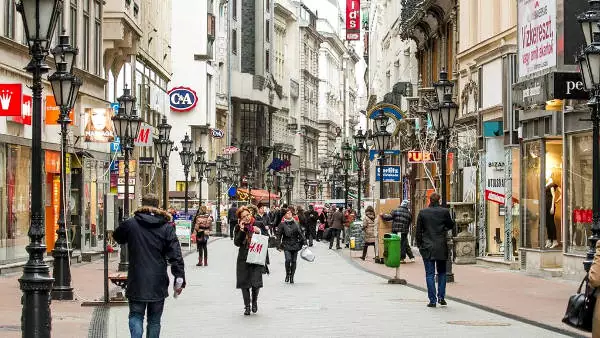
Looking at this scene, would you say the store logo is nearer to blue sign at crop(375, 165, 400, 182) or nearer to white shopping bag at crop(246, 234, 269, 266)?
blue sign at crop(375, 165, 400, 182)

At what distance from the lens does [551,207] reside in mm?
30812

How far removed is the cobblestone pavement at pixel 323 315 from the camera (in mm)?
17250

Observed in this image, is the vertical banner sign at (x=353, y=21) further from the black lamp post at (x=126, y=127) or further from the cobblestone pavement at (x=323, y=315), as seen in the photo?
the cobblestone pavement at (x=323, y=315)

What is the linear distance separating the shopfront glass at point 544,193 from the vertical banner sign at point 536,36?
2.62m

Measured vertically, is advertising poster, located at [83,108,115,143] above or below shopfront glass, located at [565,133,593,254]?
above

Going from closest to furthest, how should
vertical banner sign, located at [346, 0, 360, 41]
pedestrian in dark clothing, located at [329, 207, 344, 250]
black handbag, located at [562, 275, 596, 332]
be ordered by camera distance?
black handbag, located at [562, 275, 596, 332]
pedestrian in dark clothing, located at [329, 207, 344, 250]
vertical banner sign, located at [346, 0, 360, 41]

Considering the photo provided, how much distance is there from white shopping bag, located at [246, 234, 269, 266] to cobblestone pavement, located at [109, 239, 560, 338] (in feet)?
2.77

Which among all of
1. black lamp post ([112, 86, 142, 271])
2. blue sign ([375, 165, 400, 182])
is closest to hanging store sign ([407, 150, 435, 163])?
blue sign ([375, 165, 400, 182])

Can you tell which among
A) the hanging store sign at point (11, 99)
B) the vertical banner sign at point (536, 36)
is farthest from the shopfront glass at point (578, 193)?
the hanging store sign at point (11, 99)

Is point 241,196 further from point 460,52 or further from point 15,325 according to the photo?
point 15,325

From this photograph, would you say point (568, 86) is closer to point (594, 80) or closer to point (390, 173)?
point (594, 80)

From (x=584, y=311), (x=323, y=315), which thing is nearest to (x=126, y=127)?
(x=323, y=315)

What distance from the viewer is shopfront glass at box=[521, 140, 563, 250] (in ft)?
100

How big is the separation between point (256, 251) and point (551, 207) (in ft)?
40.8
